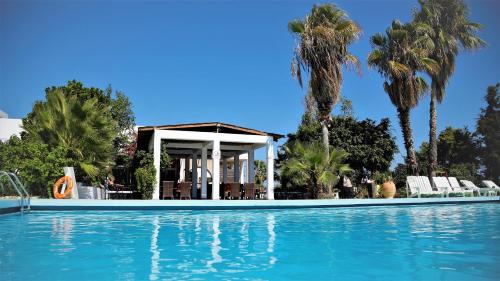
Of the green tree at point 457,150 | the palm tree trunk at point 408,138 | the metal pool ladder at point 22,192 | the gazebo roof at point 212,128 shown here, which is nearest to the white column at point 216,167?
the gazebo roof at point 212,128

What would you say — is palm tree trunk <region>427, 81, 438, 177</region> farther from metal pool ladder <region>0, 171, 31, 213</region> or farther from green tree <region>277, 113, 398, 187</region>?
metal pool ladder <region>0, 171, 31, 213</region>

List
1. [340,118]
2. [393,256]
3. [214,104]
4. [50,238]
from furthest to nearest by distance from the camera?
1. [214,104]
2. [340,118]
3. [50,238]
4. [393,256]

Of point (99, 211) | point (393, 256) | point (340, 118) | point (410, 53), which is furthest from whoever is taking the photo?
point (340, 118)

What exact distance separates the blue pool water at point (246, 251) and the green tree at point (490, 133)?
817 inches

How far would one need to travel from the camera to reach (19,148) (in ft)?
53.0

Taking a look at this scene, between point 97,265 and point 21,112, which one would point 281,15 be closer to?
point 21,112

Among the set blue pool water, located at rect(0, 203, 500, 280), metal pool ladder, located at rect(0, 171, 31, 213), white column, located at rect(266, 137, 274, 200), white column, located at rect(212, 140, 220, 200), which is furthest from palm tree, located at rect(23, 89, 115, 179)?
blue pool water, located at rect(0, 203, 500, 280)

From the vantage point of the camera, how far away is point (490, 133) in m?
A: 29.1

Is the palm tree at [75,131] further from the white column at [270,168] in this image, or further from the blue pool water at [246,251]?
the blue pool water at [246,251]

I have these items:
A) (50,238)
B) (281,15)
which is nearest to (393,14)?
(281,15)

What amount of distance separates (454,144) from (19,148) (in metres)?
27.7

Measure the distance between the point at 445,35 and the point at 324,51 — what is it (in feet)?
29.0

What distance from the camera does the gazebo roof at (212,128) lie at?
691 inches

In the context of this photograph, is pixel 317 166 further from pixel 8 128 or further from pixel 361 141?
pixel 8 128
